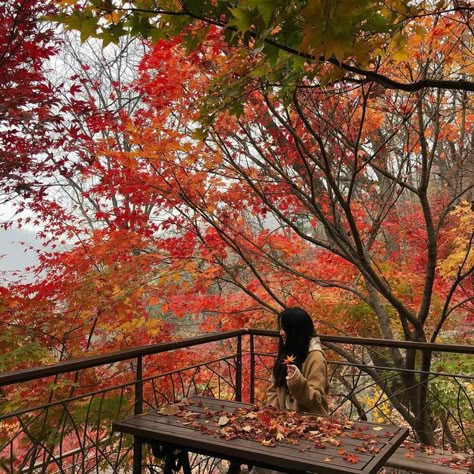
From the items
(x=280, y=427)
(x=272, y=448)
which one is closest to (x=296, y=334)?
(x=280, y=427)

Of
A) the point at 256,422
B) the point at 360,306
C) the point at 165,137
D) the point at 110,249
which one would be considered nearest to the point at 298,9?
the point at 256,422

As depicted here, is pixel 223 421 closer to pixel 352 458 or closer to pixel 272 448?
pixel 272 448

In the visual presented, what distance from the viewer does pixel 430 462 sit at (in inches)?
114

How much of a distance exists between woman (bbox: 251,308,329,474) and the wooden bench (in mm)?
560

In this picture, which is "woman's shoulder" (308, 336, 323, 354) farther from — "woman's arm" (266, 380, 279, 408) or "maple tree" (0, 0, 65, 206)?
"maple tree" (0, 0, 65, 206)

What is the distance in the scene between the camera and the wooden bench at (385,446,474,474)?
2793 millimetres

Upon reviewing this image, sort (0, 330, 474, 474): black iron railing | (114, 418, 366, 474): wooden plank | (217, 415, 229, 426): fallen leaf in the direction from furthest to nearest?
(0, 330, 474, 474): black iron railing < (217, 415, 229, 426): fallen leaf < (114, 418, 366, 474): wooden plank

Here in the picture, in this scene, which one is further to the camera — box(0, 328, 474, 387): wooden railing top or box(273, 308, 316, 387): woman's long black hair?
box(273, 308, 316, 387): woman's long black hair

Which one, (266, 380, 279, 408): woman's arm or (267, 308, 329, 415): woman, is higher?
(267, 308, 329, 415): woman

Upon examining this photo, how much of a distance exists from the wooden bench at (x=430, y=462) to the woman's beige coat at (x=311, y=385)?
0.51 metres

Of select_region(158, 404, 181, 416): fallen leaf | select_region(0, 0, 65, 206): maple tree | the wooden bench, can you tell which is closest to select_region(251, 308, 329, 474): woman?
the wooden bench

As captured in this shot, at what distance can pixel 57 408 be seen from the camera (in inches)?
171

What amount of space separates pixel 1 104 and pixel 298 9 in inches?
125

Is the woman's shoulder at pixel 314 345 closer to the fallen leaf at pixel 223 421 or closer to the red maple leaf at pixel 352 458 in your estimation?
the fallen leaf at pixel 223 421
